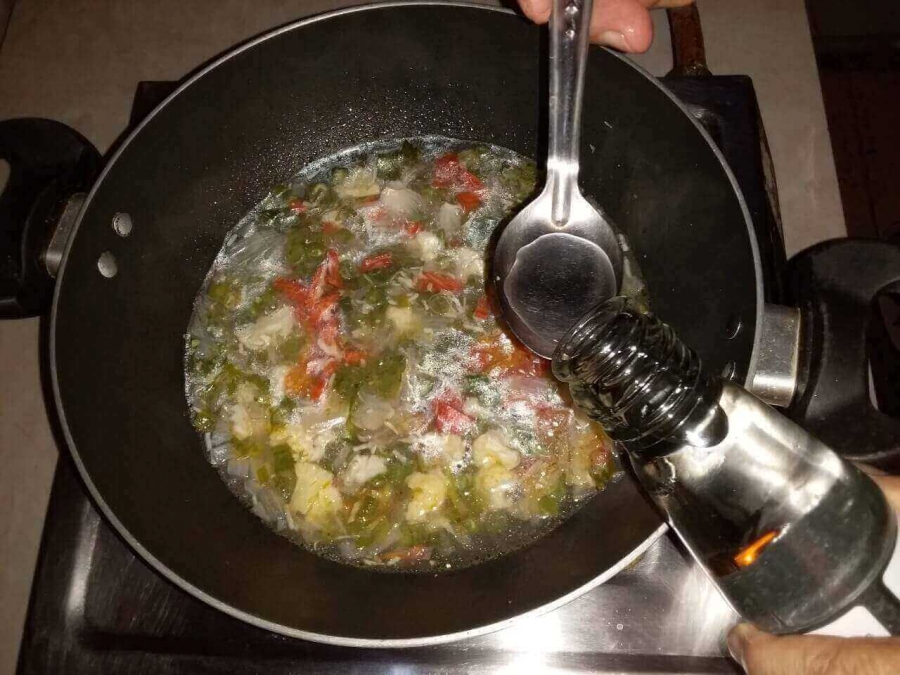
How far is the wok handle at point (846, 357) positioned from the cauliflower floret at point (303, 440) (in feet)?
2.96

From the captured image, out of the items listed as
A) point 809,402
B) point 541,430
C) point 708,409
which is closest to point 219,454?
point 541,430

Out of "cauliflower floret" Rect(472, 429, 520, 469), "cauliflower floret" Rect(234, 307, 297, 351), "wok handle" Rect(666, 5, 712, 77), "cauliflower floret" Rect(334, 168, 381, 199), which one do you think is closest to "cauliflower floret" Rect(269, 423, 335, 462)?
"cauliflower floret" Rect(234, 307, 297, 351)

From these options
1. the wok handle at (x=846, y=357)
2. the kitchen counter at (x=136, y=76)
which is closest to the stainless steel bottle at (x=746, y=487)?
the wok handle at (x=846, y=357)

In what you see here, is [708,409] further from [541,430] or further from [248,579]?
[248,579]

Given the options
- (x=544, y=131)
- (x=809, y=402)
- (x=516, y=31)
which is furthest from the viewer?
(x=544, y=131)

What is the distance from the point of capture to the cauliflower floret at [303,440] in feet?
4.47

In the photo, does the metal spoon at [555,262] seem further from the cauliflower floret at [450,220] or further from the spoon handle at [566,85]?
the cauliflower floret at [450,220]

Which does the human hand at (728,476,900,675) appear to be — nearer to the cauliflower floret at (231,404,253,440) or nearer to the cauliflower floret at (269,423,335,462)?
the cauliflower floret at (269,423,335,462)

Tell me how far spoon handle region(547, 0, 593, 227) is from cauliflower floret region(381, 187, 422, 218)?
421 millimetres

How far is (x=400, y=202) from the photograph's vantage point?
5.11 feet

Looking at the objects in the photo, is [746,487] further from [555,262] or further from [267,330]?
[267,330]

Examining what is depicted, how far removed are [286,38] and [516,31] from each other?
1.61 feet

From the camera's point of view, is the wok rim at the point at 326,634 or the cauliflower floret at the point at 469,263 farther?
the cauliflower floret at the point at 469,263

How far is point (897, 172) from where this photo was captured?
186cm
